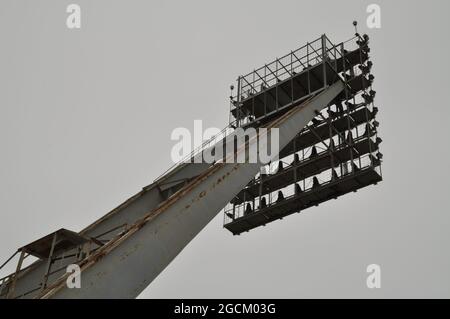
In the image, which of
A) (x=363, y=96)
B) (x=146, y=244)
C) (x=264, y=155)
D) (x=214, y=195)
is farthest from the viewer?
(x=363, y=96)

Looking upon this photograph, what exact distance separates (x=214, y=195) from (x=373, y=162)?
1369 cm

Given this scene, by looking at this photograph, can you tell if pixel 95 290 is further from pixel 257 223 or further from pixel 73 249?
pixel 257 223

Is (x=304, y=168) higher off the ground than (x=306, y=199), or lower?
higher

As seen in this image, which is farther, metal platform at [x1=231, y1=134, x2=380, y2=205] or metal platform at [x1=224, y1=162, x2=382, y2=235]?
metal platform at [x1=231, y1=134, x2=380, y2=205]

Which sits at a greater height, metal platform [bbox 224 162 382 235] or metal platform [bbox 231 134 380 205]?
metal platform [bbox 231 134 380 205]

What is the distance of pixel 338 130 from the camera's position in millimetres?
25703

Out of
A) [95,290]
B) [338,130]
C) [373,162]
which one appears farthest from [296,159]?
[95,290]

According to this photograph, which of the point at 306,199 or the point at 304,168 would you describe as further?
the point at 304,168

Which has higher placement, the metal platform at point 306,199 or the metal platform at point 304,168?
the metal platform at point 304,168

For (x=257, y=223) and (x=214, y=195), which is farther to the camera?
(x=257, y=223)

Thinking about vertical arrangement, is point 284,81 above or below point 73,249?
above

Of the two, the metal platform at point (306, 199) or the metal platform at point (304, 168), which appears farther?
the metal platform at point (304, 168)
